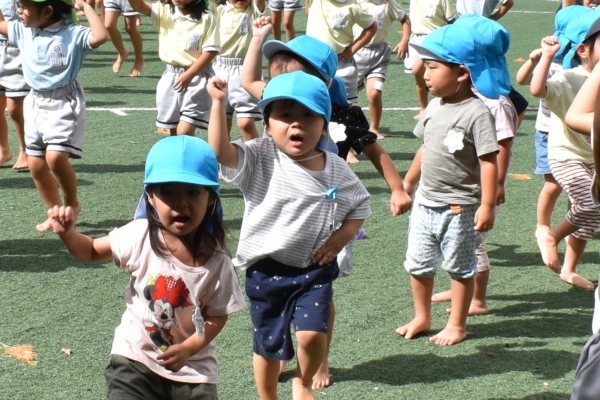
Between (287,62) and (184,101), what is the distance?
3.25 meters

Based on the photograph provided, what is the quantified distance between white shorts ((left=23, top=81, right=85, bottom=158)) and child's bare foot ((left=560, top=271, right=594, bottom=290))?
3080 millimetres

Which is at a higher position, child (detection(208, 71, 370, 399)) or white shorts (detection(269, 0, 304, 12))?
child (detection(208, 71, 370, 399))

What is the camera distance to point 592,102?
2.73m

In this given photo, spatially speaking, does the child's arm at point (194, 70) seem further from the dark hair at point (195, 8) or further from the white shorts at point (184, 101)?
the dark hair at point (195, 8)

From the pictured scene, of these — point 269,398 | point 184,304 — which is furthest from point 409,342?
point 184,304

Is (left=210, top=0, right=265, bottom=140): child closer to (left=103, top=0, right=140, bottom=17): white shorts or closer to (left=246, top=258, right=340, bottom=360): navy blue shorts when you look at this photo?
(left=103, top=0, right=140, bottom=17): white shorts

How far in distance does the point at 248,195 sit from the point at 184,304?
0.61 metres

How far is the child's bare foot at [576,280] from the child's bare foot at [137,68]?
25.5ft

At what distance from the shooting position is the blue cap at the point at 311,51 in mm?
4066

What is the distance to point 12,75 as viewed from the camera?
762 cm

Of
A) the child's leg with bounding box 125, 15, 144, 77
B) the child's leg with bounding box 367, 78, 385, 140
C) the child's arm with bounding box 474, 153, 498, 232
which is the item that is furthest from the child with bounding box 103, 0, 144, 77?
the child's arm with bounding box 474, 153, 498, 232

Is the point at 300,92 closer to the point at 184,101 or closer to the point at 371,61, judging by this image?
the point at 184,101

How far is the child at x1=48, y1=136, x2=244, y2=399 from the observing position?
125 inches

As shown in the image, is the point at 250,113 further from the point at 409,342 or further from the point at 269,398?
the point at 269,398
